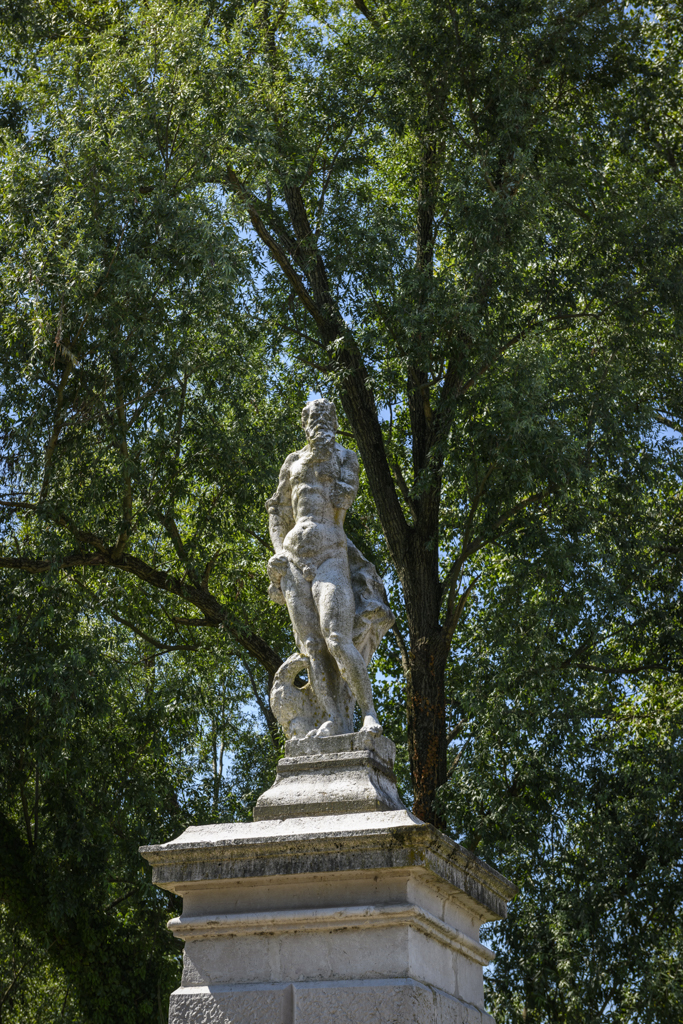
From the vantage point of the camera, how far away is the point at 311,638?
22.2 feet

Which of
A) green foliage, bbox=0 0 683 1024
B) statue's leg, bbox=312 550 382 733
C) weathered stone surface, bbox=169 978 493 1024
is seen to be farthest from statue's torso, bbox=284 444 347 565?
green foliage, bbox=0 0 683 1024

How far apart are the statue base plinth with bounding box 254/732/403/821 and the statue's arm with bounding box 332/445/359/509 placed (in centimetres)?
148

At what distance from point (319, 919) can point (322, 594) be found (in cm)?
184

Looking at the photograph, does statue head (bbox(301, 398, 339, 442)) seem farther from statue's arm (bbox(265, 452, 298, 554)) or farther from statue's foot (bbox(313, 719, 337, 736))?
statue's foot (bbox(313, 719, 337, 736))

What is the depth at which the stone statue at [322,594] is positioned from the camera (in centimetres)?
666

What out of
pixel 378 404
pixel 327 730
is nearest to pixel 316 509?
pixel 327 730

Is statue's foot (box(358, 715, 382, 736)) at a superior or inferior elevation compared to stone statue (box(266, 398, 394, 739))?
inferior

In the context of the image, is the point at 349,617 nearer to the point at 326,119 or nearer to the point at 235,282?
the point at 235,282

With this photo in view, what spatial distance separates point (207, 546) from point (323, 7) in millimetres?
7530

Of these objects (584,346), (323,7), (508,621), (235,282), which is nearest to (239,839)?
(508,621)

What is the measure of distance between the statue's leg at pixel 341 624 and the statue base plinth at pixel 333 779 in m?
0.20

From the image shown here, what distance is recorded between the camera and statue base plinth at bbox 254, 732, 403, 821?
6.06 meters

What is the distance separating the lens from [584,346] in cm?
1564

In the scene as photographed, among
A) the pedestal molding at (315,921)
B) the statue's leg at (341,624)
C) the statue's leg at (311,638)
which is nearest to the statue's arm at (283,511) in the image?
the statue's leg at (311,638)
